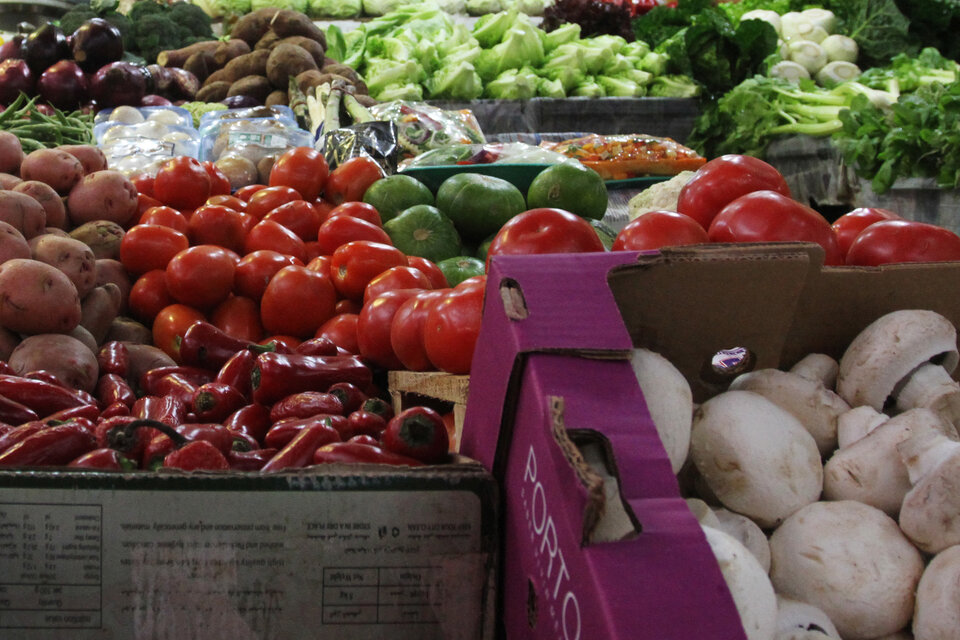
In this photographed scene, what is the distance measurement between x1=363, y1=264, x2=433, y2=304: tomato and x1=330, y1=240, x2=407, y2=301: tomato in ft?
0.39

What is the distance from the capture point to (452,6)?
8531 millimetres

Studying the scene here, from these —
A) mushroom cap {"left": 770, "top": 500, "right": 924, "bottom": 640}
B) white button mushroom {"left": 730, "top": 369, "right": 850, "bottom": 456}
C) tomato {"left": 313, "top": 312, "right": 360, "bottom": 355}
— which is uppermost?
white button mushroom {"left": 730, "top": 369, "right": 850, "bottom": 456}

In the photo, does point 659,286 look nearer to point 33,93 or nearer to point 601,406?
point 601,406

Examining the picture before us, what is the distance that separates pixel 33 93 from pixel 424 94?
9.71ft

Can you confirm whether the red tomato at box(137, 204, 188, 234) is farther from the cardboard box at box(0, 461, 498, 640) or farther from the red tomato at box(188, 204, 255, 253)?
the cardboard box at box(0, 461, 498, 640)

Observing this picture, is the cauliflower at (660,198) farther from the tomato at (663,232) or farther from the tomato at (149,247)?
Answer: the tomato at (149,247)

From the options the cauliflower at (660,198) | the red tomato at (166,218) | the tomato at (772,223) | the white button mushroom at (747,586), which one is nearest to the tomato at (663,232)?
the tomato at (772,223)

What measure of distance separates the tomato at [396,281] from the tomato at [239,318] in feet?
1.24

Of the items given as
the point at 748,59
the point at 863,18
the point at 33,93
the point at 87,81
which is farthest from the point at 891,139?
the point at 33,93

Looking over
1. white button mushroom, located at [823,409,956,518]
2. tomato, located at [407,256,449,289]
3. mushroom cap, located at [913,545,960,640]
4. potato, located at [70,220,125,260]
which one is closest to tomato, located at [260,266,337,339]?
tomato, located at [407,256,449,289]

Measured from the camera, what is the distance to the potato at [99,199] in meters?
2.52

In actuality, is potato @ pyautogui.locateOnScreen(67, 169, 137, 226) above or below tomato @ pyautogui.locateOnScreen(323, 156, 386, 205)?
above

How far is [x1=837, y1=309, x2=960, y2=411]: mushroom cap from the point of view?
1.10 metres

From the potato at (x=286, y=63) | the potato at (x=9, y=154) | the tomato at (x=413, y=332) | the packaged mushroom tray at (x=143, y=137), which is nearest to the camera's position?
the tomato at (x=413, y=332)
